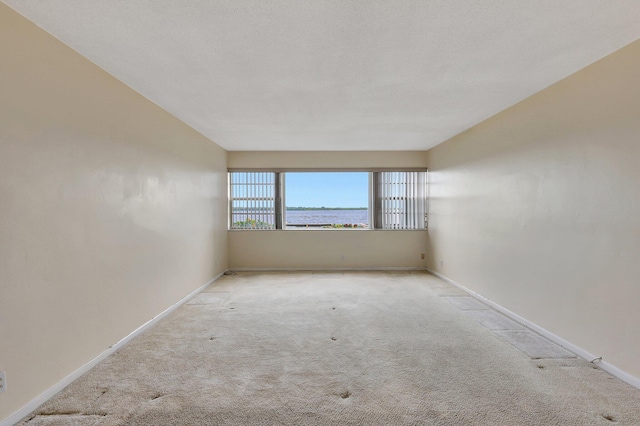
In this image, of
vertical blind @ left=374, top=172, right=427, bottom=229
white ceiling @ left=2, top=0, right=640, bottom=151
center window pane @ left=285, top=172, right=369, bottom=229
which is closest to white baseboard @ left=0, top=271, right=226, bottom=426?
white ceiling @ left=2, top=0, right=640, bottom=151

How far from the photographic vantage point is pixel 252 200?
19.7 ft

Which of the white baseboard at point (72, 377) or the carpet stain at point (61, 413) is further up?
the white baseboard at point (72, 377)

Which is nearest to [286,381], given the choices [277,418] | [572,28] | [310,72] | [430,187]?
[277,418]

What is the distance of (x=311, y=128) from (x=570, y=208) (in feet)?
9.86

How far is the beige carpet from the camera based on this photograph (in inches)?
69.9

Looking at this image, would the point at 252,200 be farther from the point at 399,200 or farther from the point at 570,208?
the point at 570,208

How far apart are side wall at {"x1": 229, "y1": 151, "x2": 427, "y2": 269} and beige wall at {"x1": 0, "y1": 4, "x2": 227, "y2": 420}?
2.36 m

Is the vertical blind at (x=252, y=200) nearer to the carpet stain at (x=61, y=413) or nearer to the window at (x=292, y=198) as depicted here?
the window at (x=292, y=198)

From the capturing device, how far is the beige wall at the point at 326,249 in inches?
229

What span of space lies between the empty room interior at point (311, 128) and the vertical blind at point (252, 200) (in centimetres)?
189

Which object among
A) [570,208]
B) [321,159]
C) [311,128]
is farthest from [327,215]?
[570,208]

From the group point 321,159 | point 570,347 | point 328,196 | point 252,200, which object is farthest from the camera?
point 328,196

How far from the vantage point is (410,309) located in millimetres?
3605

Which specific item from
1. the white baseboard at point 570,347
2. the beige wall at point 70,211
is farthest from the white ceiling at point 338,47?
the white baseboard at point 570,347
